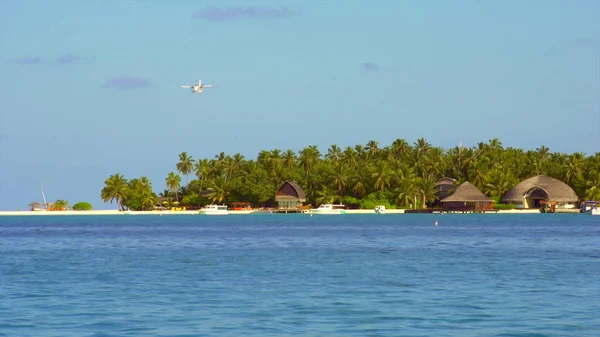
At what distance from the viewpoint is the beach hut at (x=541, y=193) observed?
17025 cm

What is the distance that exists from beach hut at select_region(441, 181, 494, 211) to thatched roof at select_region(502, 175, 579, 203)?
4428mm

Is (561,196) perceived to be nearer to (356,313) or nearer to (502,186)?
(502,186)

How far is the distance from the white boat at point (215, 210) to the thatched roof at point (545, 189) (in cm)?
5107

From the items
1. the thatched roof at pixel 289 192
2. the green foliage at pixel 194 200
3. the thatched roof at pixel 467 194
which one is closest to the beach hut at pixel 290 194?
the thatched roof at pixel 289 192

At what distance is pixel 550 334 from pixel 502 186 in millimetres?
155601

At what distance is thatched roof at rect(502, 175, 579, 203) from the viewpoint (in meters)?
170

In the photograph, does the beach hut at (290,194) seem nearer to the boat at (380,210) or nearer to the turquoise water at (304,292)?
the boat at (380,210)

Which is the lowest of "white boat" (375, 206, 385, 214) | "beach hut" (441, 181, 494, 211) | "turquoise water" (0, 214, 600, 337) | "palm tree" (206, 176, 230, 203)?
"turquoise water" (0, 214, 600, 337)

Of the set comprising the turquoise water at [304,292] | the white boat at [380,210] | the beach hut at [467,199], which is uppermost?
the beach hut at [467,199]

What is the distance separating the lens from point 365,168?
17488 centimetres

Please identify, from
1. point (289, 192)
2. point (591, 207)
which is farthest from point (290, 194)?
point (591, 207)

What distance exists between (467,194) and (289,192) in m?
32.1

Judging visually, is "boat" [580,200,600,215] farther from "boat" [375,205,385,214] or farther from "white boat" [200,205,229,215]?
"white boat" [200,205,229,215]

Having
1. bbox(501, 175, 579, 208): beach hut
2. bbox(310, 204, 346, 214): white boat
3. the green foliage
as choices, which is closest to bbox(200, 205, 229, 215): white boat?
the green foliage
